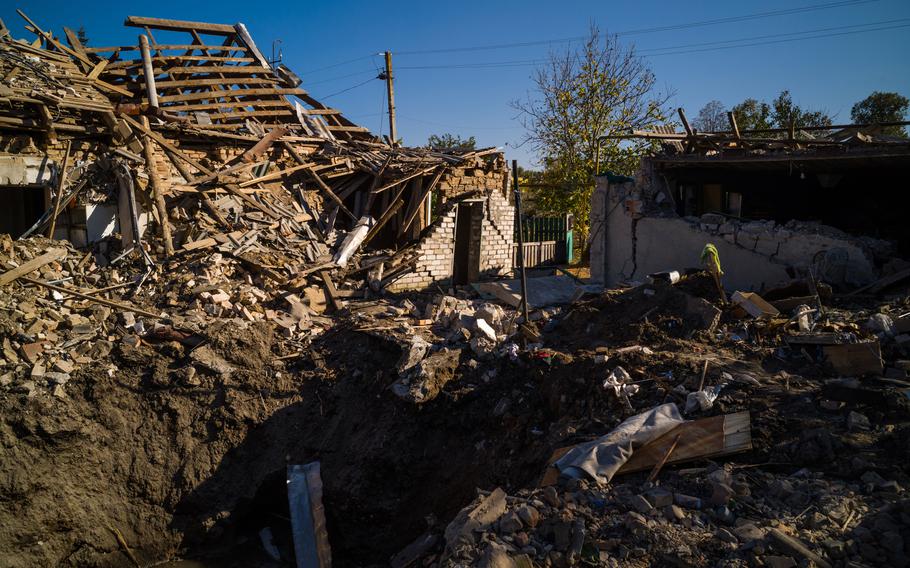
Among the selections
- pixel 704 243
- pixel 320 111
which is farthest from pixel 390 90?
pixel 704 243

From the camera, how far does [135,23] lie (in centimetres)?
1246

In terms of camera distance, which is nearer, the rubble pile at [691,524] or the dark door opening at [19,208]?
the rubble pile at [691,524]

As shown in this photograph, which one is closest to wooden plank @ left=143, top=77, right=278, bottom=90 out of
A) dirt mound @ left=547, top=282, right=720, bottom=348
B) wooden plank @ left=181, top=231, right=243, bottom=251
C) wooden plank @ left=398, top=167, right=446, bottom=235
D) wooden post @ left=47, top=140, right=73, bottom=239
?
wooden post @ left=47, top=140, right=73, bottom=239

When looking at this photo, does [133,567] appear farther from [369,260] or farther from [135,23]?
[135,23]

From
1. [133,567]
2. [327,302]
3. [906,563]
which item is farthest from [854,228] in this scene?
[133,567]

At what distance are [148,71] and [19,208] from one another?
3829 millimetres

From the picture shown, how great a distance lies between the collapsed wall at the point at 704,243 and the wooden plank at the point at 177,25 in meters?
9.79

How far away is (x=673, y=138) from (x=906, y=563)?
29.5 feet

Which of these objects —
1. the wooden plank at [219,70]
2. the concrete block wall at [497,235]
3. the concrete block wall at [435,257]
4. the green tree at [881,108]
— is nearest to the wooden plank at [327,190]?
the concrete block wall at [435,257]

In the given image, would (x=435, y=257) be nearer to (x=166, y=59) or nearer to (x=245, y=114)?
(x=245, y=114)

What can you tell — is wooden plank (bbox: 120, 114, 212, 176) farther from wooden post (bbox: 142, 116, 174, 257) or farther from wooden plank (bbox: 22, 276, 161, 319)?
wooden plank (bbox: 22, 276, 161, 319)

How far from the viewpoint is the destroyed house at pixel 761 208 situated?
29.7 feet

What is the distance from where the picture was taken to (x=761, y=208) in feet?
37.1

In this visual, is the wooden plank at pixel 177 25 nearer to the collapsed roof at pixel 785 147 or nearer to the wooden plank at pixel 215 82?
the wooden plank at pixel 215 82
